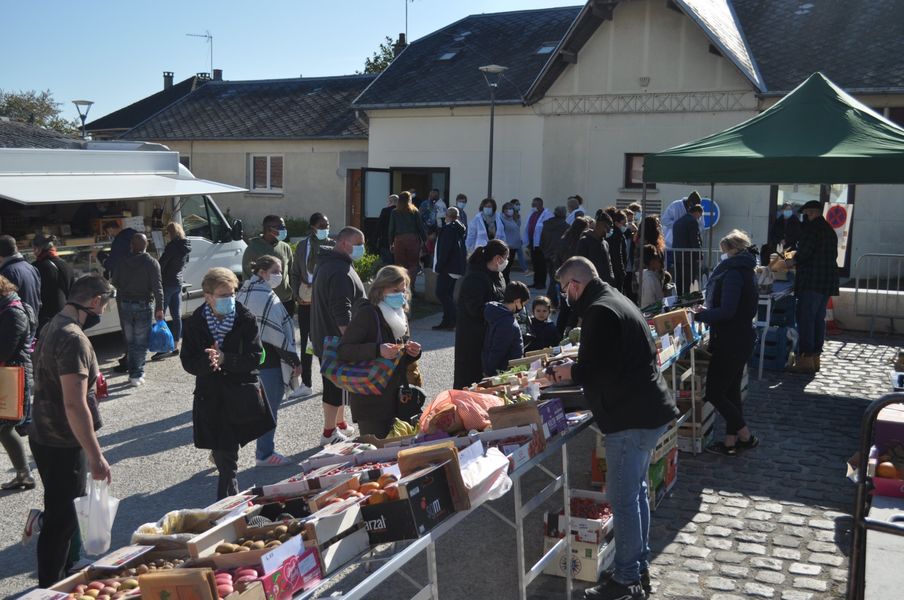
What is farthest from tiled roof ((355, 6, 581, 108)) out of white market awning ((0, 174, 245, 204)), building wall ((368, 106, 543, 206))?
white market awning ((0, 174, 245, 204))

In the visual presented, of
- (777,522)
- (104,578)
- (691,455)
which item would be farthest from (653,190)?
(104,578)

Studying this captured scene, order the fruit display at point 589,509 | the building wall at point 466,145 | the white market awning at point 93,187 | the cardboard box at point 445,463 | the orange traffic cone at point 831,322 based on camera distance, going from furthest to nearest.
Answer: the building wall at point 466,145, the orange traffic cone at point 831,322, the white market awning at point 93,187, the fruit display at point 589,509, the cardboard box at point 445,463

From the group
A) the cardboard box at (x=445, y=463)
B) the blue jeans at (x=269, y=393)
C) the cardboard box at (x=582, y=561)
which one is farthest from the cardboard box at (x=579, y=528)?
the blue jeans at (x=269, y=393)

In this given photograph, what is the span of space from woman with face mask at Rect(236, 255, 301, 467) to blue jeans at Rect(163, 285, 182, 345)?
15.7ft

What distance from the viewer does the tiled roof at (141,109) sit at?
45581 mm

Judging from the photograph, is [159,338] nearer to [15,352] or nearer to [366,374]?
[15,352]

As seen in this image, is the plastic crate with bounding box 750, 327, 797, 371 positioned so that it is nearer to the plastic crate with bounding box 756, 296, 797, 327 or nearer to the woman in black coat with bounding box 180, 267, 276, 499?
the plastic crate with bounding box 756, 296, 797, 327

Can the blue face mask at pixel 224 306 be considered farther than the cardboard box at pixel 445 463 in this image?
Yes

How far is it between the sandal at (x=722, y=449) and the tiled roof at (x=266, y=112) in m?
21.2

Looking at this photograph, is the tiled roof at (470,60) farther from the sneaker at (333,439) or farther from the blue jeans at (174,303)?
the sneaker at (333,439)

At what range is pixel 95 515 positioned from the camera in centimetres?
492

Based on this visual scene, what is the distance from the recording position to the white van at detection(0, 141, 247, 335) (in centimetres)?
1112

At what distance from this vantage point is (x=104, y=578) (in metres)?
3.54

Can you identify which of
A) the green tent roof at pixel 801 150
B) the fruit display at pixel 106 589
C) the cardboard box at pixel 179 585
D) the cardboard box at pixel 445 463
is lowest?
the fruit display at pixel 106 589
